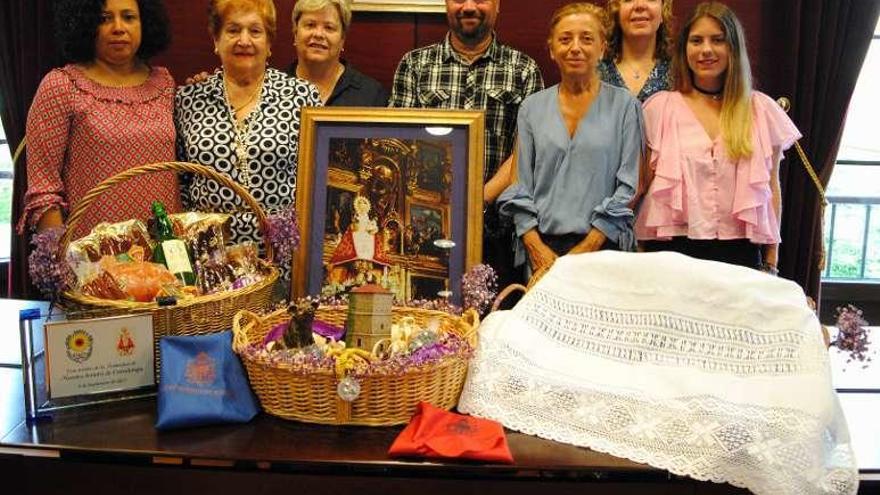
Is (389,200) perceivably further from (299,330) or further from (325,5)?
(325,5)

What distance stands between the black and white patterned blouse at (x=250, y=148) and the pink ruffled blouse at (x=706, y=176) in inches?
41.7

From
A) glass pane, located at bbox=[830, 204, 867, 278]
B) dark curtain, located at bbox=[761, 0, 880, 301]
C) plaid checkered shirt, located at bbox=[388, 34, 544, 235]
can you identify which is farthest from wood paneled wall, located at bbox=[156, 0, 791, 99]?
glass pane, located at bbox=[830, 204, 867, 278]

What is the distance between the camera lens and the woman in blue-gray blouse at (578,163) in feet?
7.57

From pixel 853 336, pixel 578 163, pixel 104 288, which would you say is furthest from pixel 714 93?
pixel 104 288

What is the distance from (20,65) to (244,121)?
5.74 ft

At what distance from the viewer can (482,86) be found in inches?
112

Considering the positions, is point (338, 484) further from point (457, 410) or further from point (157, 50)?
point (157, 50)

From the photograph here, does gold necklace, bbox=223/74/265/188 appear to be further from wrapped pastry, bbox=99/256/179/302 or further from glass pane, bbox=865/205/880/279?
glass pane, bbox=865/205/880/279

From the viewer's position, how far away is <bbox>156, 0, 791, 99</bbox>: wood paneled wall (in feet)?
11.2

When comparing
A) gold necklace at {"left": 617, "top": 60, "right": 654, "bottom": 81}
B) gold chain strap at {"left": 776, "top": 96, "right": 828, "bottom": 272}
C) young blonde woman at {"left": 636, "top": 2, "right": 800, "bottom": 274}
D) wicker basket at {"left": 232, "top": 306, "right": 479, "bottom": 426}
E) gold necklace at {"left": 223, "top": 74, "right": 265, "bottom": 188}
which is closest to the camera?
wicker basket at {"left": 232, "top": 306, "right": 479, "bottom": 426}

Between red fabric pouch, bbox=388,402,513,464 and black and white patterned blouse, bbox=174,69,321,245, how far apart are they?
961 mm

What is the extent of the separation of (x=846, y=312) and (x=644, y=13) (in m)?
1.40

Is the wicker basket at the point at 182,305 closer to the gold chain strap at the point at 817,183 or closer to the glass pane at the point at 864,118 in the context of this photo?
the gold chain strap at the point at 817,183

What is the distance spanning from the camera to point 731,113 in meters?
2.39
